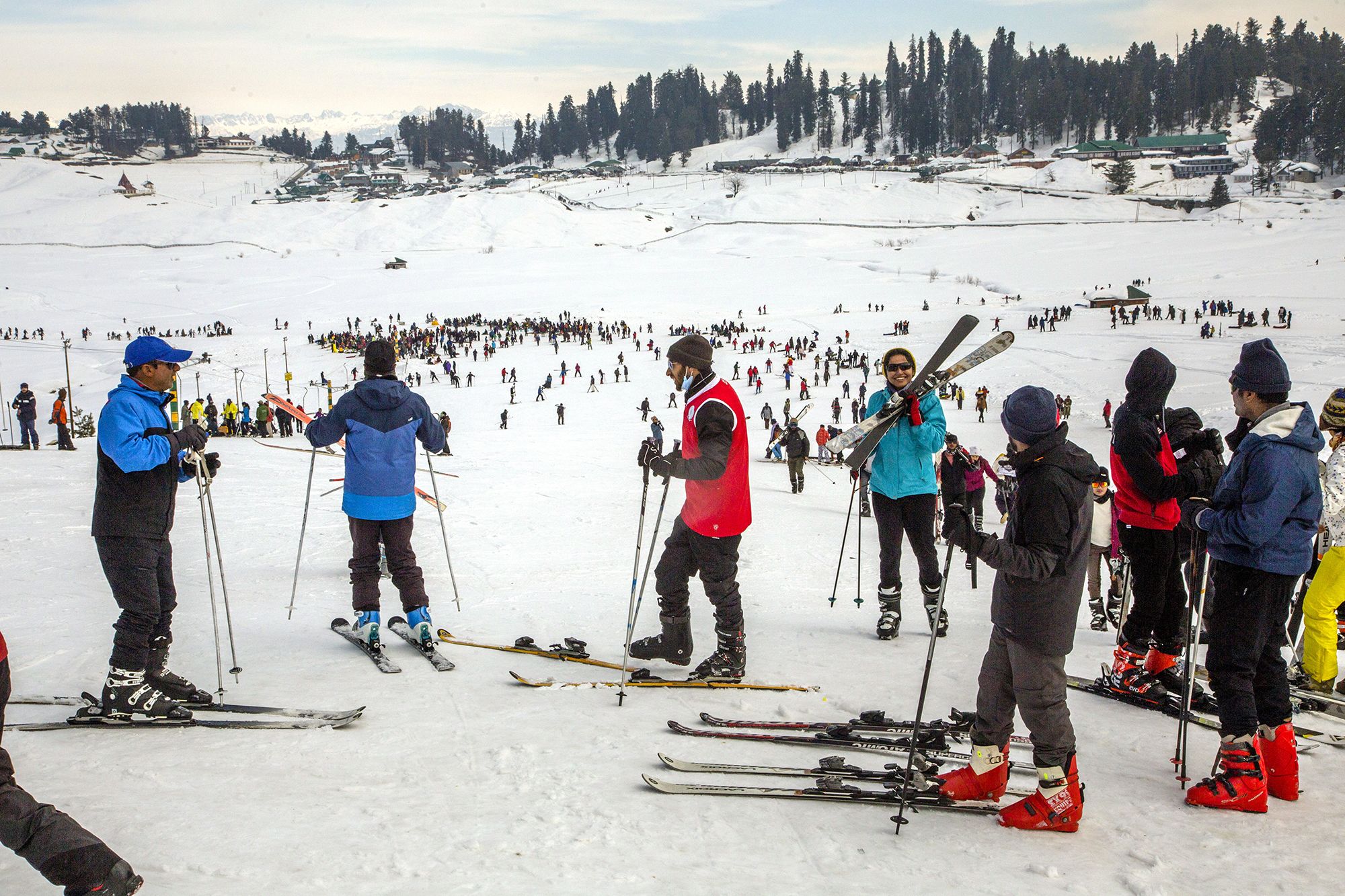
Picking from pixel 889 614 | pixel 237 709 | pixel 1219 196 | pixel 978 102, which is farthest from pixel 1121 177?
pixel 237 709

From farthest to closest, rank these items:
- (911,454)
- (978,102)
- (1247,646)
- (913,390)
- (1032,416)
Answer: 1. (978,102)
2. (911,454)
3. (913,390)
4. (1247,646)
5. (1032,416)

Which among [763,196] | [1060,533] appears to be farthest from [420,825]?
[763,196]

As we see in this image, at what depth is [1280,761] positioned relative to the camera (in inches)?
127

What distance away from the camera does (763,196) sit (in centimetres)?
9344

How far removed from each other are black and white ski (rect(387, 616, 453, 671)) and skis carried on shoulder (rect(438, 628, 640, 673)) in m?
0.24

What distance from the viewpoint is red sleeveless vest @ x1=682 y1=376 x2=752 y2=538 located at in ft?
13.9

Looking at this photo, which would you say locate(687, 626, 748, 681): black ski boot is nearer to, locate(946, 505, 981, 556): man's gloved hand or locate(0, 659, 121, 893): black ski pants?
locate(946, 505, 981, 556): man's gloved hand

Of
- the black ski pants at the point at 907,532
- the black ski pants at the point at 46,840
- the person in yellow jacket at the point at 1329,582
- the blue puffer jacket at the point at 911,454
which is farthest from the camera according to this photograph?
the black ski pants at the point at 907,532

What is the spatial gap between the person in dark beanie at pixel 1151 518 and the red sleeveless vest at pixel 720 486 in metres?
1.57

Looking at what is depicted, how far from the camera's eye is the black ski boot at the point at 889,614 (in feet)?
17.9

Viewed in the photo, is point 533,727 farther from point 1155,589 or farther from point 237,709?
point 1155,589

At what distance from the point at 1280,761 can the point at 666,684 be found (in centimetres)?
246

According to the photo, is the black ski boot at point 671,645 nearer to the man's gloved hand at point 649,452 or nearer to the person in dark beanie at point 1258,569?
the man's gloved hand at point 649,452

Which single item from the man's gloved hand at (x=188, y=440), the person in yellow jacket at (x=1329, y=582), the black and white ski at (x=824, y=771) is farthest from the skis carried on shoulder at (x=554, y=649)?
the person in yellow jacket at (x=1329, y=582)
